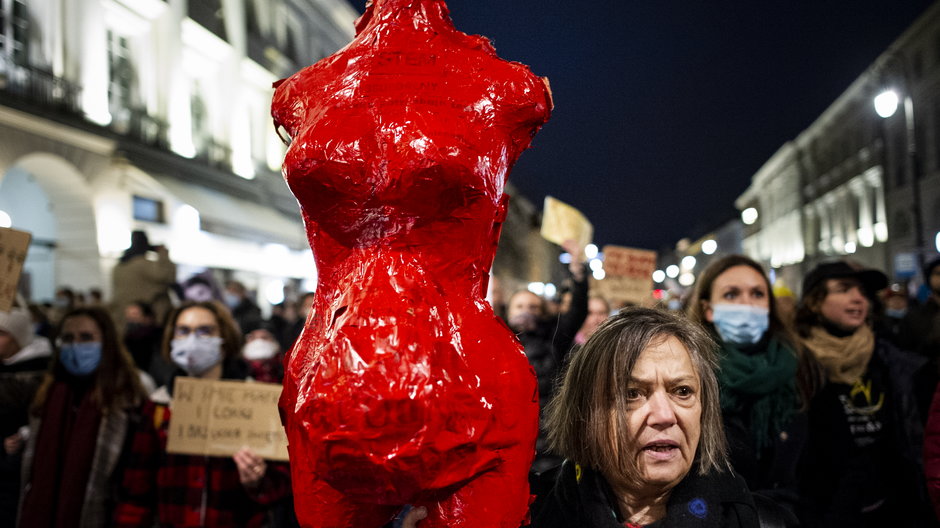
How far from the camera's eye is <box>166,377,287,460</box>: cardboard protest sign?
3.19 meters

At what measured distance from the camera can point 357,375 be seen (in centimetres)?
119

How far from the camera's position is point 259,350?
532 centimetres

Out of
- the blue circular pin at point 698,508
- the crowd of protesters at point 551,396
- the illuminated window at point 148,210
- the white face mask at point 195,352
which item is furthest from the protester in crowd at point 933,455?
the illuminated window at point 148,210

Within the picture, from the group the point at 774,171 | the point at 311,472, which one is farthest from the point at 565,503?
the point at 774,171

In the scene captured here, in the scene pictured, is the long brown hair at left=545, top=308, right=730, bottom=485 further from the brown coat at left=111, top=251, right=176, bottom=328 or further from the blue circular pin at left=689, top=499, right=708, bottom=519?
the brown coat at left=111, top=251, right=176, bottom=328

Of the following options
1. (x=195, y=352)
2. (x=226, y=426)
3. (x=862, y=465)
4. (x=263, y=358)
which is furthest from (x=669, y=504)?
(x=263, y=358)

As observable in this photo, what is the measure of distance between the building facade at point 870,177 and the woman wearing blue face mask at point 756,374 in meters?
10.9

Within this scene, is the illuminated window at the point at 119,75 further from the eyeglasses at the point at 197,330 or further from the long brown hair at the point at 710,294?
the long brown hair at the point at 710,294

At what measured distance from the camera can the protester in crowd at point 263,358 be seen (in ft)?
14.0

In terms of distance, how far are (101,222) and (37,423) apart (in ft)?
36.7

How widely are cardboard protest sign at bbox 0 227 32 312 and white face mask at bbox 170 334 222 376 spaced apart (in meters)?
0.82

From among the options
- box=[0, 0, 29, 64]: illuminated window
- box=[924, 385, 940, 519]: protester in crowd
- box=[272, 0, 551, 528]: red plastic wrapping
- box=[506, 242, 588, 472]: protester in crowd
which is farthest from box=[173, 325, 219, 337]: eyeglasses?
box=[0, 0, 29, 64]: illuminated window

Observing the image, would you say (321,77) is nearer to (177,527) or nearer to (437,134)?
(437,134)

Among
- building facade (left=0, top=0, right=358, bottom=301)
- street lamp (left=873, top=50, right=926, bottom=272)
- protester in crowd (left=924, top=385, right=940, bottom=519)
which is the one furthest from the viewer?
building facade (left=0, top=0, right=358, bottom=301)
